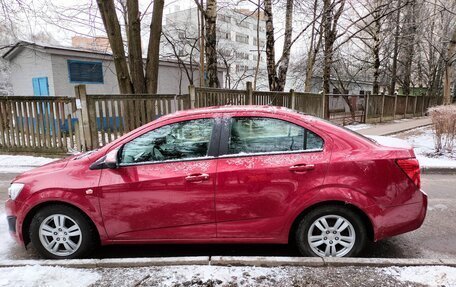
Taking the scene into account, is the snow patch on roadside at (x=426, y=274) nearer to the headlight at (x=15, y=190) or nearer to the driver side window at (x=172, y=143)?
the driver side window at (x=172, y=143)

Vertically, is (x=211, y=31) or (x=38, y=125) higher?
(x=211, y=31)

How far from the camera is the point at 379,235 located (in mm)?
3227

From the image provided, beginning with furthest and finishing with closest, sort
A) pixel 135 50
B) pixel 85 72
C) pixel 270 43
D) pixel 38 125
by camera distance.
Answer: pixel 85 72 < pixel 270 43 < pixel 135 50 < pixel 38 125

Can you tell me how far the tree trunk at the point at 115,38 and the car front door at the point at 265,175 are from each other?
6.65m

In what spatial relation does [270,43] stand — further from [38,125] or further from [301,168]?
[301,168]

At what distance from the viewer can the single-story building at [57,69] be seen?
13383 millimetres

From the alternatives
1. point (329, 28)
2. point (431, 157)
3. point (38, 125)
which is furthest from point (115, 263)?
point (329, 28)

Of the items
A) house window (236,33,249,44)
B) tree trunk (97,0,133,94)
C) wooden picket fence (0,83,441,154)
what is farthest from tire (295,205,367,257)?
house window (236,33,249,44)

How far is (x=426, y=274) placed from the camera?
2838 millimetres

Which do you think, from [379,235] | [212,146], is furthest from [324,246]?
[212,146]

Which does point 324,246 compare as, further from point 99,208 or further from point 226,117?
point 99,208

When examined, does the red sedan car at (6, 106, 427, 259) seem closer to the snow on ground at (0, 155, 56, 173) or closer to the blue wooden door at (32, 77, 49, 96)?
the snow on ground at (0, 155, 56, 173)

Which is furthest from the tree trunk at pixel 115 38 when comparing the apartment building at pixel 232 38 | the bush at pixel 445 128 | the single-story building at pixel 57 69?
the apartment building at pixel 232 38

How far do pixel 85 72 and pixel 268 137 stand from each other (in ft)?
44.1
